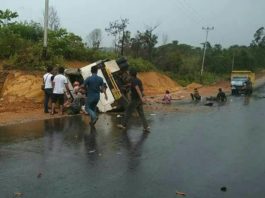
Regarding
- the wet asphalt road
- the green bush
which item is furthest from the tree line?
the wet asphalt road

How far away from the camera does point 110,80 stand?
801 inches

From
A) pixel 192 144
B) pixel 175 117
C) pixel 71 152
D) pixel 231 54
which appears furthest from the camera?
pixel 231 54

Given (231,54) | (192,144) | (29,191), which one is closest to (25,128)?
(192,144)

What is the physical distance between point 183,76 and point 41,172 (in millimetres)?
52235

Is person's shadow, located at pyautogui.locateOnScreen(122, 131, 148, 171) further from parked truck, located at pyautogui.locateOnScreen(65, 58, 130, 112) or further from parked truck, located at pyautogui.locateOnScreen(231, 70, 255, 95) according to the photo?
parked truck, located at pyautogui.locateOnScreen(231, 70, 255, 95)

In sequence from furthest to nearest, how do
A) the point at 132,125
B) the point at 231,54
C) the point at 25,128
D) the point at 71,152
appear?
the point at 231,54 → the point at 132,125 → the point at 25,128 → the point at 71,152

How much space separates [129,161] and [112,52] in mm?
35354

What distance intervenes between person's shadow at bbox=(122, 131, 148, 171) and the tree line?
1223 cm

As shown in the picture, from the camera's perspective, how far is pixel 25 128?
14.5 m

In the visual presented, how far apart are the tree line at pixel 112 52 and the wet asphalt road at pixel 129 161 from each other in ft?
36.6

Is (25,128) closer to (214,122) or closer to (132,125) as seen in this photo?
(132,125)

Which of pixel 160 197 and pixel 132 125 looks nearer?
pixel 160 197

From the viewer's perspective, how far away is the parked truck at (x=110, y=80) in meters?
20.1

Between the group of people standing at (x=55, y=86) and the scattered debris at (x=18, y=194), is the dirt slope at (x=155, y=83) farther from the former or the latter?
the scattered debris at (x=18, y=194)
